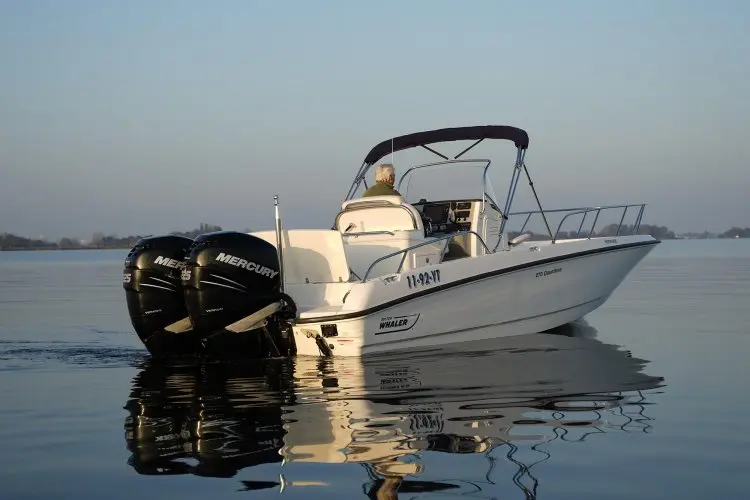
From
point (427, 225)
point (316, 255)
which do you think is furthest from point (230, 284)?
point (427, 225)

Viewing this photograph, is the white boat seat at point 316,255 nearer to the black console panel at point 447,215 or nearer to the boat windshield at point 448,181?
the black console panel at point 447,215

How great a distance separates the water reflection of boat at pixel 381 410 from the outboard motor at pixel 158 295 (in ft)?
1.01

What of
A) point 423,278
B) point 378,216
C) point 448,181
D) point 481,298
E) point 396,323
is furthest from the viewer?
point 448,181

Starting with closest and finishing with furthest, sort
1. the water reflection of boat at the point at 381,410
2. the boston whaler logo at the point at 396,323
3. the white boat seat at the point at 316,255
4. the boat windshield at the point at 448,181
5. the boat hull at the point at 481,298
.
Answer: the water reflection of boat at the point at 381,410, the boat hull at the point at 481,298, the boston whaler logo at the point at 396,323, the white boat seat at the point at 316,255, the boat windshield at the point at 448,181

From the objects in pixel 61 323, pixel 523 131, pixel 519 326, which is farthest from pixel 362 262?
pixel 61 323

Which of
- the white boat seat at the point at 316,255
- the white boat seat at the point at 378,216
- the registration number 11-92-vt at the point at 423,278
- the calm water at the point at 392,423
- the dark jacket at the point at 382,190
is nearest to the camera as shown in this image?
the calm water at the point at 392,423

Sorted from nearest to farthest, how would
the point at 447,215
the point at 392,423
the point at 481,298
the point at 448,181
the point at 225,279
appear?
the point at 392,423 < the point at 225,279 < the point at 481,298 < the point at 447,215 < the point at 448,181

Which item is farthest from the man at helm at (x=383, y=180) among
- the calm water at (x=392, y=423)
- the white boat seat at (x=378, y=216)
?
the calm water at (x=392, y=423)

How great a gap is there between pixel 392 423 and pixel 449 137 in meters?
6.68

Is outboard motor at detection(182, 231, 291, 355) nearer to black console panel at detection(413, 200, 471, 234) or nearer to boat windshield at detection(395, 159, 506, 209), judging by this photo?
black console panel at detection(413, 200, 471, 234)

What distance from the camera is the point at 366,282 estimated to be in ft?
26.5

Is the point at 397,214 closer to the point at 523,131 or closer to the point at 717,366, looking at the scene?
the point at 523,131

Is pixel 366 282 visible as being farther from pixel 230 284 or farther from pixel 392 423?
pixel 392 423

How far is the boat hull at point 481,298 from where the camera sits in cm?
803
